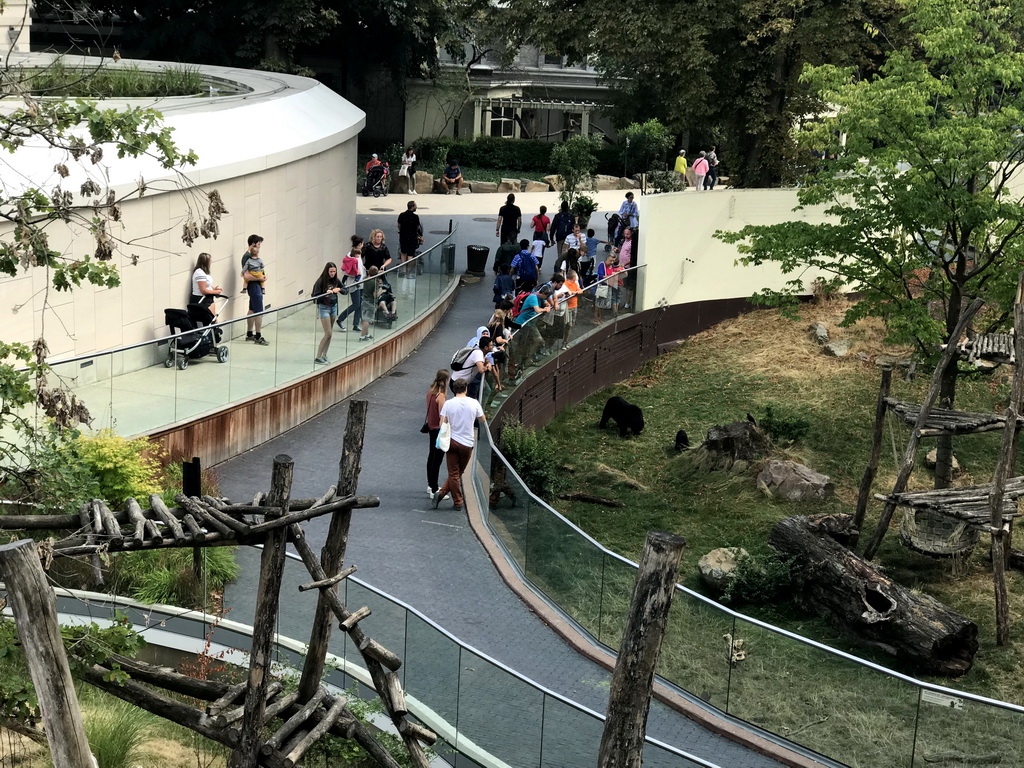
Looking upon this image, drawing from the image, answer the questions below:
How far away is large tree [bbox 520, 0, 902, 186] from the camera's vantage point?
94.4ft

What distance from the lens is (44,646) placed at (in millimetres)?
7055

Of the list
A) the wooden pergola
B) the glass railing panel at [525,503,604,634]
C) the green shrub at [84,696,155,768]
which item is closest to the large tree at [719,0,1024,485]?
the glass railing panel at [525,503,604,634]

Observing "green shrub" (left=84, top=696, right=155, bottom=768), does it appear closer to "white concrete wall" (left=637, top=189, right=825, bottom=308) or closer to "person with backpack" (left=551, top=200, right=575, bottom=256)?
"white concrete wall" (left=637, top=189, right=825, bottom=308)

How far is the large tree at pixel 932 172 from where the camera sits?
18.6m

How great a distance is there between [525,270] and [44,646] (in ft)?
61.9

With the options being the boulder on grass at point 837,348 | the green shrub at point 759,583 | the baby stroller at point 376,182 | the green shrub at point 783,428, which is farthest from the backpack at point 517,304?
the baby stroller at point 376,182

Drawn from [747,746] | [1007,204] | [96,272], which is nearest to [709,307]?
[1007,204]

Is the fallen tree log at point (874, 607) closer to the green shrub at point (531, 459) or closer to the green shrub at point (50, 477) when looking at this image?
the green shrub at point (531, 459)

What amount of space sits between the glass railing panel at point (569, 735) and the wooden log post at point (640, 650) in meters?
1.83

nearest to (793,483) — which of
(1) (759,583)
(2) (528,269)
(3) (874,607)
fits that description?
(1) (759,583)

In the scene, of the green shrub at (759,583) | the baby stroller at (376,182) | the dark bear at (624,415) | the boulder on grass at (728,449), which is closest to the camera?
the green shrub at (759,583)

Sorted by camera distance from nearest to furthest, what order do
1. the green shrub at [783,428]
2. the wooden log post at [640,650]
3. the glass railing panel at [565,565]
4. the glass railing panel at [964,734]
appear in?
1. the wooden log post at [640,650]
2. the glass railing panel at [964,734]
3. the glass railing panel at [565,565]
4. the green shrub at [783,428]

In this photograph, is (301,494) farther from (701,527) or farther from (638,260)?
(638,260)

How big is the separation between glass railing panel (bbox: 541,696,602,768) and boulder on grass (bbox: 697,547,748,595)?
5985 millimetres
